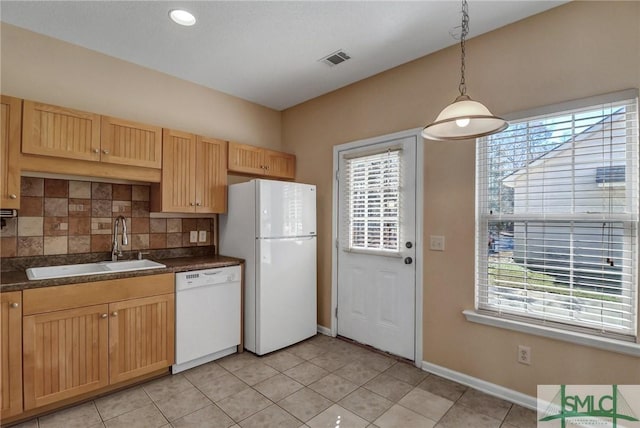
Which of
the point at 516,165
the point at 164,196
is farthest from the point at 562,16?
the point at 164,196

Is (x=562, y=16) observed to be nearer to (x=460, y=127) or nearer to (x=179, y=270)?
(x=460, y=127)

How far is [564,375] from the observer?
1964 mm

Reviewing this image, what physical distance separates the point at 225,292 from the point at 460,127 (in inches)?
91.6

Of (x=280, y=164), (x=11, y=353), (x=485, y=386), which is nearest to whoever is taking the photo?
(x=11, y=353)

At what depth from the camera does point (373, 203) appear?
9.82ft

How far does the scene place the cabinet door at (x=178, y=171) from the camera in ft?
8.85

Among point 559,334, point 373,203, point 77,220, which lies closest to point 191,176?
point 77,220

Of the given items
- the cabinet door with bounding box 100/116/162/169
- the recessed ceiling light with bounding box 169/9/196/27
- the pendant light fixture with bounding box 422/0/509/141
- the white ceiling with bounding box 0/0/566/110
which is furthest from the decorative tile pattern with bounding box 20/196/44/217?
the pendant light fixture with bounding box 422/0/509/141

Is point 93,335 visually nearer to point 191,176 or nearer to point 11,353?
point 11,353

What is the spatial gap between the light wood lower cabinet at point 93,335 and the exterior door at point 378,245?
167cm

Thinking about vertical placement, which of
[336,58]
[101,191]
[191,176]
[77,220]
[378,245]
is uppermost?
[336,58]

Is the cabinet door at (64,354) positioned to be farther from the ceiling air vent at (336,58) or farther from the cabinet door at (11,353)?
the ceiling air vent at (336,58)

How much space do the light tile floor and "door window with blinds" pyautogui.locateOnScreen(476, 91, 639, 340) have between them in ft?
2.32

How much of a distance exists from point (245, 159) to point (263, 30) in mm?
1316
